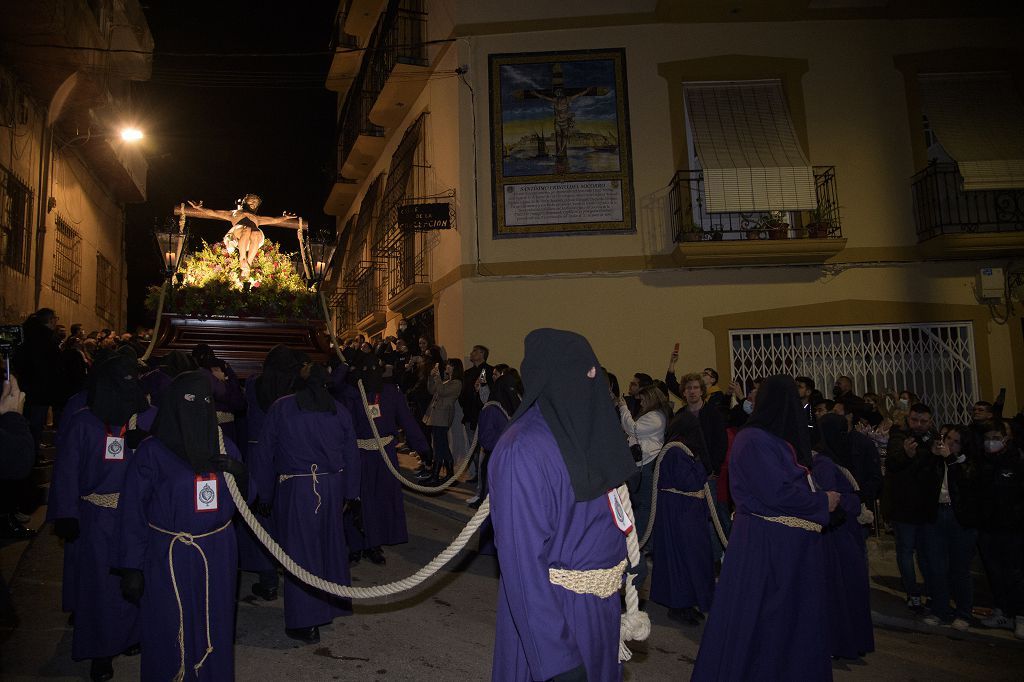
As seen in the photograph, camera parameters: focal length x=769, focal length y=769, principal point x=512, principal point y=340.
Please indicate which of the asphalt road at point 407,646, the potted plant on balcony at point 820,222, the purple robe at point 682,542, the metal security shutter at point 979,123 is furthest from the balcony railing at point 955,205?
the purple robe at point 682,542

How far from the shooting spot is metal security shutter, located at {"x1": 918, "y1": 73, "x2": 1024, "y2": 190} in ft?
43.9

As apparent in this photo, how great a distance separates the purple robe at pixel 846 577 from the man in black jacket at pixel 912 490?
1.24m

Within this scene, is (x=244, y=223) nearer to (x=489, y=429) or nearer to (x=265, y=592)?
(x=489, y=429)

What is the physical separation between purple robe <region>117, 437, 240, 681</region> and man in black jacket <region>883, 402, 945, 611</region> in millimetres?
6015

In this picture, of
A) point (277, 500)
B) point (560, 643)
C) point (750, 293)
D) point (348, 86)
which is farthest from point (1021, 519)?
point (348, 86)

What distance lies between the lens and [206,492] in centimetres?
439

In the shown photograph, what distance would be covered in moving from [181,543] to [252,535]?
112 inches

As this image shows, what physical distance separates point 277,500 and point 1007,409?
1269 centimetres

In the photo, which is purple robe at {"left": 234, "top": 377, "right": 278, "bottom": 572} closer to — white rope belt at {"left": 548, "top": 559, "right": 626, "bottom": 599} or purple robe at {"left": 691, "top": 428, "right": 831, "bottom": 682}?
purple robe at {"left": 691, "top": 428, "right": 831, "bottom": 682}

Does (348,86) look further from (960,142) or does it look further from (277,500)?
(277,500)

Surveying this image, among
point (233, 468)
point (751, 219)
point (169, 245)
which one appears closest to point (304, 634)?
point (233, 468)

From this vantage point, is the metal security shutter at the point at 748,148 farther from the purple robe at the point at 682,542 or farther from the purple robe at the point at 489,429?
the purple robe at the point at 682,542

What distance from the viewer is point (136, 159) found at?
21031 millimetres

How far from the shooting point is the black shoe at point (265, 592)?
688 centimetres
